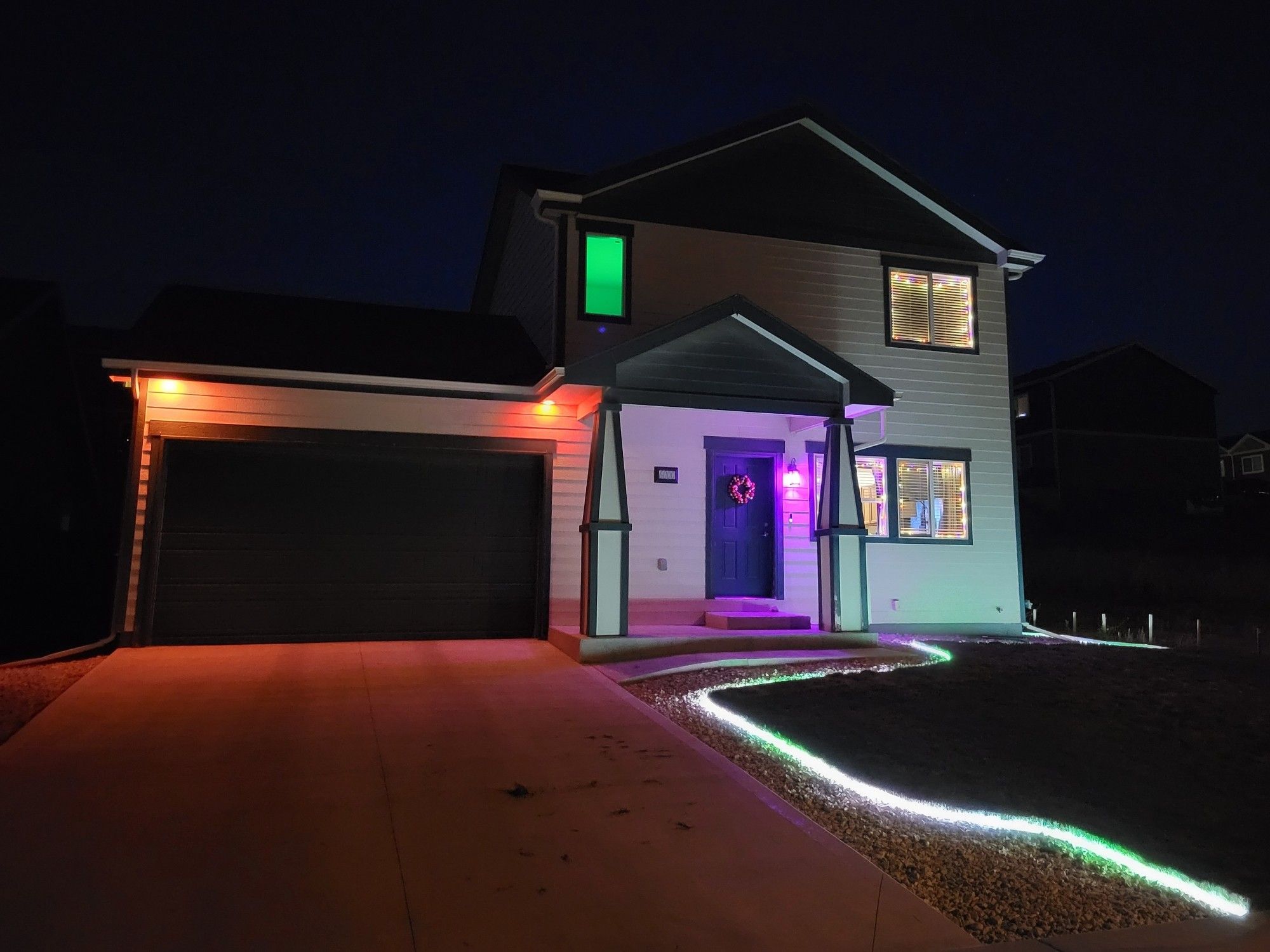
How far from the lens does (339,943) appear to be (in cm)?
281

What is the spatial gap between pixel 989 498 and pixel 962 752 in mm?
6978

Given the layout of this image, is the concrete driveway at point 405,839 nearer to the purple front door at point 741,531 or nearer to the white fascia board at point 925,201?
the purple front door at point 741,531

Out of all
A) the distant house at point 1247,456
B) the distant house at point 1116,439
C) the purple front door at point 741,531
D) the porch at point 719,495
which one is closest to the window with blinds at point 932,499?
the porch at point 719,495

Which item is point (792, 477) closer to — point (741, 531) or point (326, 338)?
point (741, 531)

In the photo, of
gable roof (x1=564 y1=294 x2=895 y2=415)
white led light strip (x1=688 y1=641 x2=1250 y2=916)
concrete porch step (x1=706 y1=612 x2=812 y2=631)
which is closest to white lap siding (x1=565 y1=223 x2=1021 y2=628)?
concrete porch step (x1=706 y1=612 x2=812 y2=631)

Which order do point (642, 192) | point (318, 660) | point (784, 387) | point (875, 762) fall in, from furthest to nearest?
point (642, 192)
point (784, 387)
point (318, 660)
point (875, 762)

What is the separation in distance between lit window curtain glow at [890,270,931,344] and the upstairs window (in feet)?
12.1

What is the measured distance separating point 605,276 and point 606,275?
0.06ft

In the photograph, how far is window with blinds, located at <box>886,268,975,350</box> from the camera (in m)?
11.3

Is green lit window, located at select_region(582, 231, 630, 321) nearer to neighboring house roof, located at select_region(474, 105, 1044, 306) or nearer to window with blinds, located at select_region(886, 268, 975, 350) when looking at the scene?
neighboring house roof, located at select_region(474, 105, 1044, 306)

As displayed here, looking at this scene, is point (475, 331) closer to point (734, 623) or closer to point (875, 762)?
point (734, 623)

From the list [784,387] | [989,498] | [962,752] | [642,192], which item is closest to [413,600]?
[784,387]

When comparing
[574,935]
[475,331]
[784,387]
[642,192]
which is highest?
[642,192]

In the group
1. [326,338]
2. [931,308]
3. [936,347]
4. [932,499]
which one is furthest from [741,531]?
[326,338]
